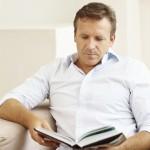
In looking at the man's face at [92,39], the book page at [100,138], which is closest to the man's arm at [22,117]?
the book page at [100,138]

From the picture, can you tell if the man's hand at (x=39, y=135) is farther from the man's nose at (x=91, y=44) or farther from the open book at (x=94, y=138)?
the man's nose at (x=91, y=44)

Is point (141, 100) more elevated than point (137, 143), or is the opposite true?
point (141, 100)

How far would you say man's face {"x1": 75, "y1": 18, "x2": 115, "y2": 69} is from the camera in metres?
1.55

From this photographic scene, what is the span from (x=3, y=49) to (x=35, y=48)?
21cm

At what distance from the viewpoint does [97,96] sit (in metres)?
1.52

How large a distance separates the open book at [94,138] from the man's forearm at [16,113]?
192 millimetres

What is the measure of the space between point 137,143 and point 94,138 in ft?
0.72

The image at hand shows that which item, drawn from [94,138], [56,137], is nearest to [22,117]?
[56,137]

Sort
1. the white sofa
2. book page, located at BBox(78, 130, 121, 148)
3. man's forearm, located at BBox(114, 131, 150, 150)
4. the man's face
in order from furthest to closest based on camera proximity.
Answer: the man's face
the white sofa
man's forearm, located at BBox(114, 131, 150, 150)
book page, located at BBox(78, 130, 121, 148)

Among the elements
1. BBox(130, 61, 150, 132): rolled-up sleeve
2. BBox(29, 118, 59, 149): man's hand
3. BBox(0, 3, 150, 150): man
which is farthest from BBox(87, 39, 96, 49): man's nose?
BBox(29, 118, 59, 149): man's hand

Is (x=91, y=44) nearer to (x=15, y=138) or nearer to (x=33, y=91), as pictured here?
(x=33, y=91)

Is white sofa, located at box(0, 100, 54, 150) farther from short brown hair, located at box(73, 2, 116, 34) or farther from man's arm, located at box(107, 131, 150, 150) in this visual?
short brown hair, located at box(73, 2, 116, 34)

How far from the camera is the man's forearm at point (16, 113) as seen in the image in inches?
57.6

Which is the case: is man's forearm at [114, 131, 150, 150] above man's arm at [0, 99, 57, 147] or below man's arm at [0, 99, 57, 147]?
below
